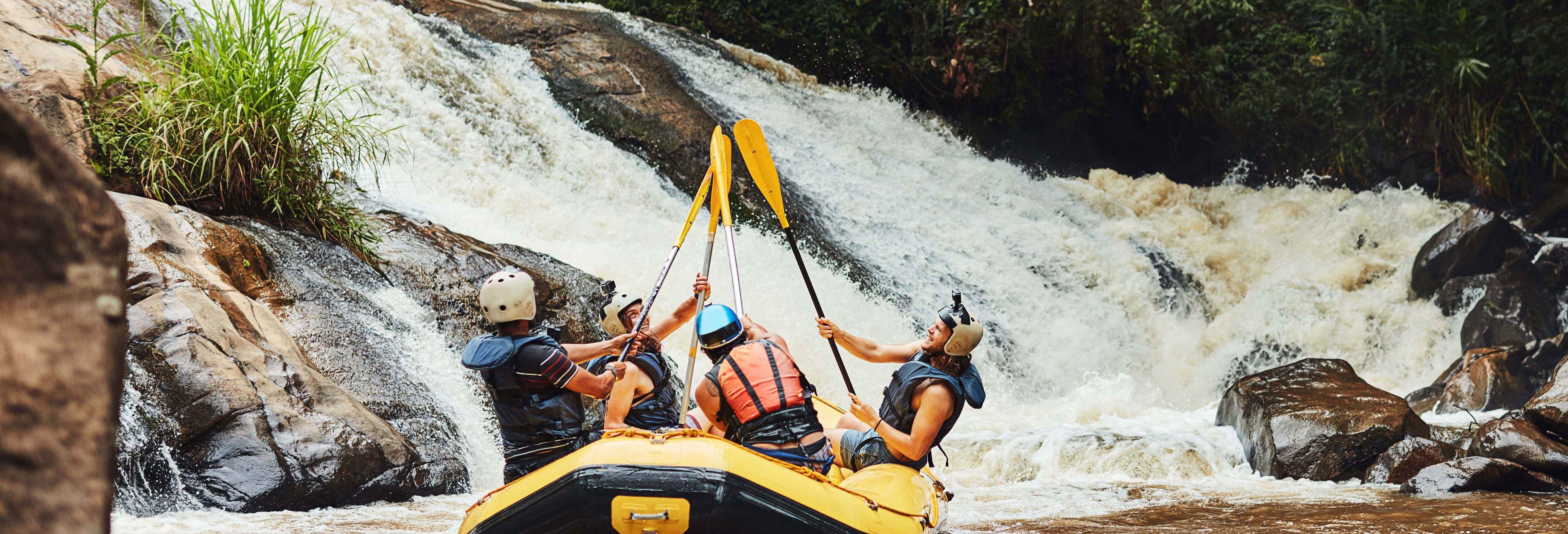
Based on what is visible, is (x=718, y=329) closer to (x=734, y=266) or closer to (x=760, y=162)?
(x=734, y=266)

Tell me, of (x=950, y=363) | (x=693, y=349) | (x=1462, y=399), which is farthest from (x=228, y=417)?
(x=1462, y=399)

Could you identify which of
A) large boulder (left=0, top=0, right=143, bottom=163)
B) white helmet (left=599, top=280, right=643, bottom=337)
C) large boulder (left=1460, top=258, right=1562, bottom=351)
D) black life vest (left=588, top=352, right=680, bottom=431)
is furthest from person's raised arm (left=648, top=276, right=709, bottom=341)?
large boulder (left=1460, top=258, right=1562, bottom=351)

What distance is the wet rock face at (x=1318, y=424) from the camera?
552 cm

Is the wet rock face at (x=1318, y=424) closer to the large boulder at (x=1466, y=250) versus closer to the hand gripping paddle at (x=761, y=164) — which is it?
the hand gripping paddle at (x=761, y=164)

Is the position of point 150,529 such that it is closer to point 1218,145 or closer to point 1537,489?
point 1537,489

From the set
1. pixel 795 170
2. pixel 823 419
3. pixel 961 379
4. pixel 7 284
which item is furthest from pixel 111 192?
pixel 795 170

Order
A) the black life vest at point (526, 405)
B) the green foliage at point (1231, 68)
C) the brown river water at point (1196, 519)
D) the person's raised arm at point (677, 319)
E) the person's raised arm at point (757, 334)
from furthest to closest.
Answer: the green foliage at point (1231, 68), the person's raised arm at point (677, 319), the brown river water at point (1196, 519), the person's raised arm at point (757, 334), the black life vest at point (526, 405)

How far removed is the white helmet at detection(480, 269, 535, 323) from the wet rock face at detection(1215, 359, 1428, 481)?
4433 mm

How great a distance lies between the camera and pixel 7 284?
2.15ft

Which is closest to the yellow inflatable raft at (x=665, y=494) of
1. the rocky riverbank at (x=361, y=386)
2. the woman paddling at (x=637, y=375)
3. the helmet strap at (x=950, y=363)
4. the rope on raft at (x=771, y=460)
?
the rope on raft at (x=771, y=460)

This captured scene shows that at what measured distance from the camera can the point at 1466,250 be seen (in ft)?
29.8

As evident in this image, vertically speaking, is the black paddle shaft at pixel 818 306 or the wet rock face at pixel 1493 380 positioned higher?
the wet rock face at pixel 1493 380

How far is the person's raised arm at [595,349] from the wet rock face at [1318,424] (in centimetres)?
393

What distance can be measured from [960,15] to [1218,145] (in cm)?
354
